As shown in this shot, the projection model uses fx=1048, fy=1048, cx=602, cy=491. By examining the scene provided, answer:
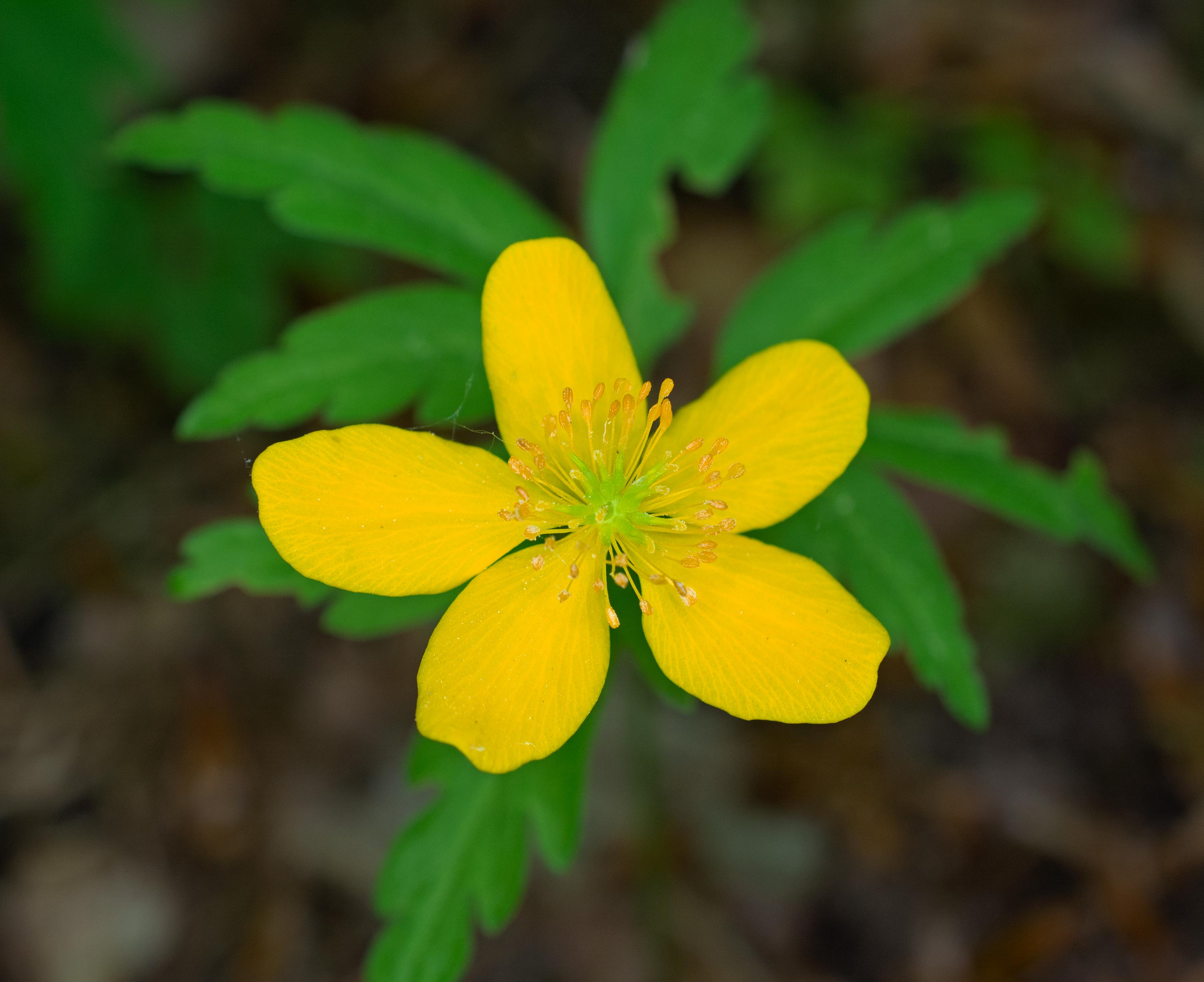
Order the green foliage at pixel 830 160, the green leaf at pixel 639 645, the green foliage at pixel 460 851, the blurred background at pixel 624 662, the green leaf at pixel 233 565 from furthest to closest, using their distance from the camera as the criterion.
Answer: the green foliage at pixel 830 160 < the blurred background at pixel 624 662 < the green leaf at pixel 233 565 < the green foliage at pixel 460 851 < the green leaf at pixel 639 645

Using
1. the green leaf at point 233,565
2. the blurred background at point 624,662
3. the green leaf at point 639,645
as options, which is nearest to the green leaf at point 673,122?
the green leaf at point 639,645

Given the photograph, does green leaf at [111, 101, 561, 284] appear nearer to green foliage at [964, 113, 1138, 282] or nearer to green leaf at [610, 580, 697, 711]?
green leaf at [610, 580, 697, 711]

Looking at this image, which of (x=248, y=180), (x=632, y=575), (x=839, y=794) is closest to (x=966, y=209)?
(x=632, y=575)

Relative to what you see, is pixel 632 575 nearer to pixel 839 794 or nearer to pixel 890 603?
pixel 890 603

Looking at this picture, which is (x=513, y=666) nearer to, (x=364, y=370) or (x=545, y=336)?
(x=545, y=336)

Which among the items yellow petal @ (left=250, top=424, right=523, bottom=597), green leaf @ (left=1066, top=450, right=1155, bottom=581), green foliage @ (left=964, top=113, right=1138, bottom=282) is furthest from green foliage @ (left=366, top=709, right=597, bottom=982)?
green foliage @ (left=964, top=113, right=1138, bottom=282)

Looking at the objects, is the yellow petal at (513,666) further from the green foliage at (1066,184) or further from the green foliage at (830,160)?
the green foliage at (1066,184)

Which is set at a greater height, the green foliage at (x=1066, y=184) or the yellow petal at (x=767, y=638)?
the yellow petal at (x=767, y=638)

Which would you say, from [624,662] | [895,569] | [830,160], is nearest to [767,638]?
[895,569]
